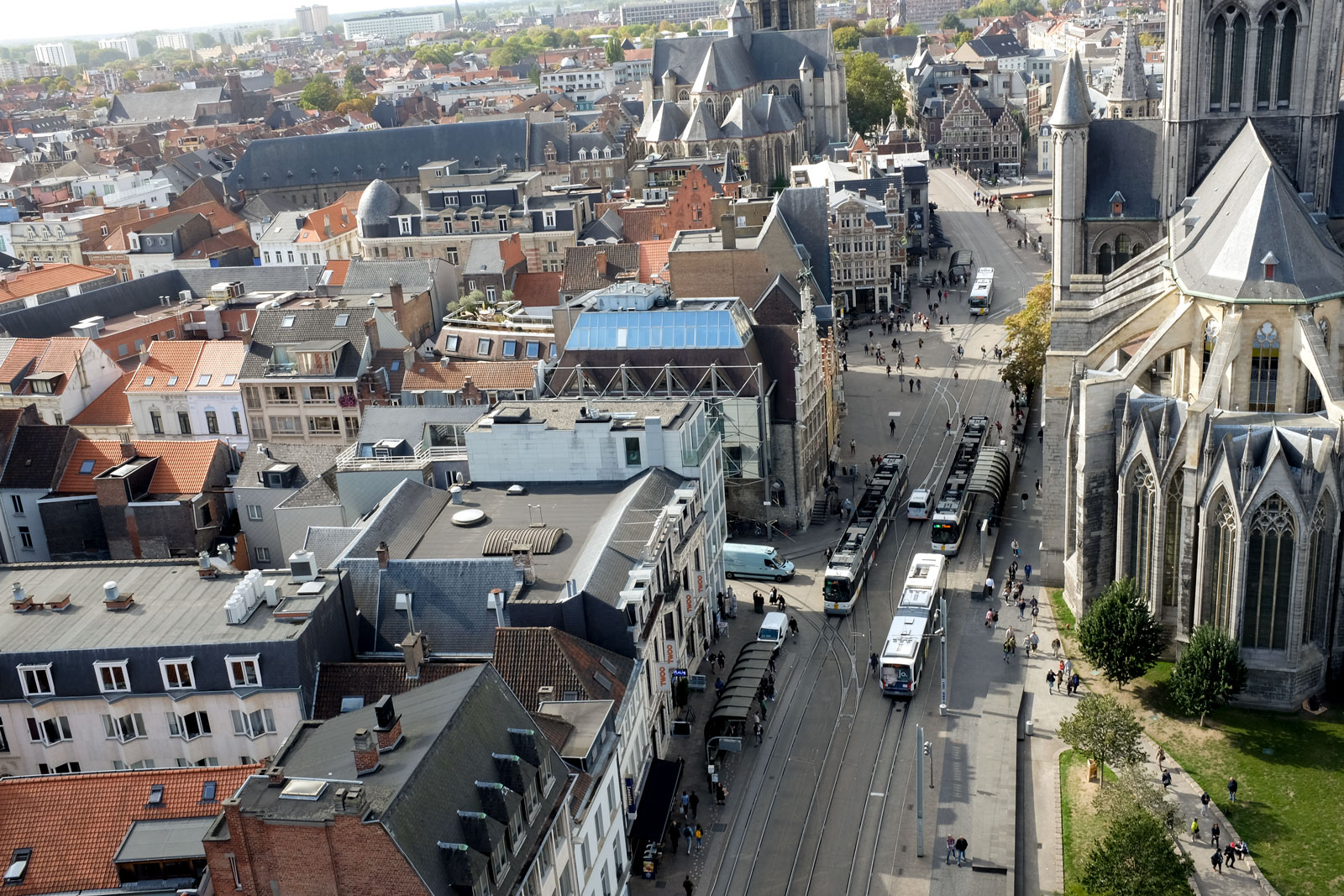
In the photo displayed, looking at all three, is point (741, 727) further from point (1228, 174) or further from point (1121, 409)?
point (1228, 174)

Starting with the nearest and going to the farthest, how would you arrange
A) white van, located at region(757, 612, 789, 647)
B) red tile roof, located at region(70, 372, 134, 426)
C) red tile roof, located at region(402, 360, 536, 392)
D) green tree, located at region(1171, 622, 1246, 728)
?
green tree, located at region(1171, 622, 1246, 728) < white van, located at region(757, 612, 789, 647) < red tile roof, located at region(402, 360, 536, 392) < red tile roof, located at region(70, 372, 134, 426)

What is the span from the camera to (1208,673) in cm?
5400

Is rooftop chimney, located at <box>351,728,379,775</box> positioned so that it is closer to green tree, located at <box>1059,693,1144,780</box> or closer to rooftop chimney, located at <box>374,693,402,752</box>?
rooftop chimney, located at <box>374,693,402,752</box>

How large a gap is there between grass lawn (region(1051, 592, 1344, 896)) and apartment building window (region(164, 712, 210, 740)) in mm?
29773

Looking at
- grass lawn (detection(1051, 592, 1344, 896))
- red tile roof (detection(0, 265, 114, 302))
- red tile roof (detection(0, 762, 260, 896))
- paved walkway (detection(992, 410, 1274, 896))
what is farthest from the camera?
red tile roof (detection(0, 265, 114, 302))

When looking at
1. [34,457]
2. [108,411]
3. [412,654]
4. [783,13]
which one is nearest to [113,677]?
[412,654]

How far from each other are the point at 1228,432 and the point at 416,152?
414 feet

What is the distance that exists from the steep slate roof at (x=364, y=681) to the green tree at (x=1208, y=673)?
94.0 feet

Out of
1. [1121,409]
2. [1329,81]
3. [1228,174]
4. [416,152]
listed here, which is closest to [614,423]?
[1121,409]

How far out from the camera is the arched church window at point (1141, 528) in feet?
192

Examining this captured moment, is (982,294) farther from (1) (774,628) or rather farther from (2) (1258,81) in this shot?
(1) (774,628)

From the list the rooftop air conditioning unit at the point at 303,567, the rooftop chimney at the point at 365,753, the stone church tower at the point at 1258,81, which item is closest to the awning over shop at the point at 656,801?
the rooftop air conditioning unit at the point at 303,567

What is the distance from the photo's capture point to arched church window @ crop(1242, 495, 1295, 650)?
54.6m

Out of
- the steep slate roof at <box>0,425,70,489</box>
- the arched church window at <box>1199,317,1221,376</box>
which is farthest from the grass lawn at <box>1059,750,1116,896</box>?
the steep slate roof at <box>0,425,70,489</box>
